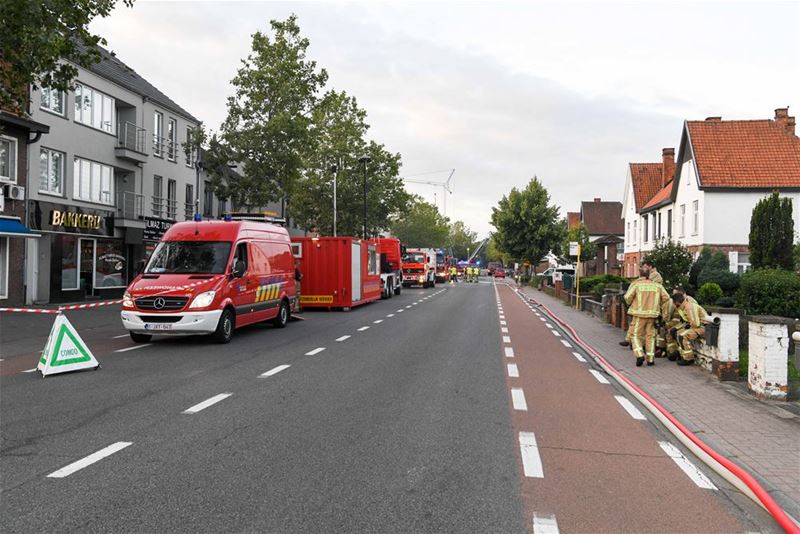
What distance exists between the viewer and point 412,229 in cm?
8212

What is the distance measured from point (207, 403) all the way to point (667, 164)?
146 ft

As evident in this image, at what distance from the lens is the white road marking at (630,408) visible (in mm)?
7000

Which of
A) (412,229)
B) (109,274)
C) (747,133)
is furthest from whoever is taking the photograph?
(412,229)

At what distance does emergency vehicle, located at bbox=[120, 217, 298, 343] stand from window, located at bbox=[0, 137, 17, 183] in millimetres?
11544

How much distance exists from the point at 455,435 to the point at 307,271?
16.5 m

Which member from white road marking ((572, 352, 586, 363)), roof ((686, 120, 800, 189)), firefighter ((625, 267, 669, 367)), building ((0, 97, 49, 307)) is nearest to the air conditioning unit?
building ((0, 97, 49, 307))

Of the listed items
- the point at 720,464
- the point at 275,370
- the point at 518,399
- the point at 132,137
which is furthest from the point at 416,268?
the point at 720,464

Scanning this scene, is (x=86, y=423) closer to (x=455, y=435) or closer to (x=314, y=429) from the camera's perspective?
(x=314, y=429)

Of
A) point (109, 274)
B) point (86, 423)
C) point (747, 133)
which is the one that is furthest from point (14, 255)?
point (747, 133)

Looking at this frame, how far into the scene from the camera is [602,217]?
8019 centimetres

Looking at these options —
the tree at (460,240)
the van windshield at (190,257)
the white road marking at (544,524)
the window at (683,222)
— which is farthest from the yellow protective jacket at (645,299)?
Answer: the tree at (460,240)

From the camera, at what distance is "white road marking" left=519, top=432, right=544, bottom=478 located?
16.1 feet

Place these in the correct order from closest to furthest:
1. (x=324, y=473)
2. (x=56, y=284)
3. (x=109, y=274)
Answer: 1. (x=324, y=473)
2. (x=56, y=284)
3. (x=109, y=274)

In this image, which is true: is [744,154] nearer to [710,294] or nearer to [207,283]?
[710,294]
